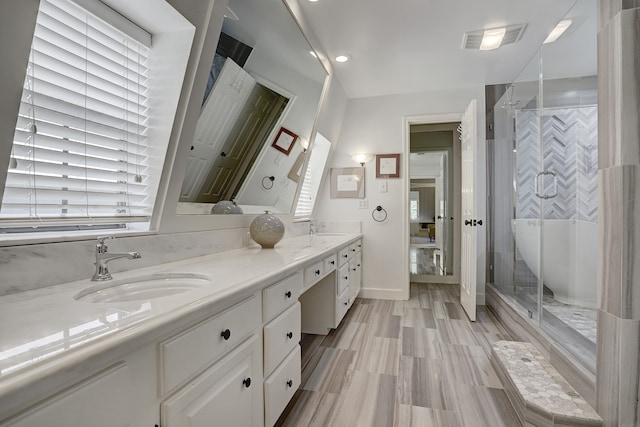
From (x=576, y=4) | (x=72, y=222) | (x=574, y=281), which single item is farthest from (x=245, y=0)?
(x=574, y=281)

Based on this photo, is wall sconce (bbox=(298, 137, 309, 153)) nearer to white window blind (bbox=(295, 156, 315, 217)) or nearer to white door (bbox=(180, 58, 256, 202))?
white window blind (bbox=(295, 156, 315, 217))

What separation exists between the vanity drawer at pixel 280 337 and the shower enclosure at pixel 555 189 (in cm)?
148

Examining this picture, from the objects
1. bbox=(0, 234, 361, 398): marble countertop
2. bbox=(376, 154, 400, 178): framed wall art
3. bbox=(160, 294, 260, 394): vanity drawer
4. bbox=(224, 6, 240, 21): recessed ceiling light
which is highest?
bbox=(224, 6, 240, 21): recessed ceiling light

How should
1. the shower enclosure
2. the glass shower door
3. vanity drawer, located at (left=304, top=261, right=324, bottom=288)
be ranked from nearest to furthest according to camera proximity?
vanity drawer, located at (left=304, top=261, right=324, bottom=288)
the shower enclosure
the glass shower door

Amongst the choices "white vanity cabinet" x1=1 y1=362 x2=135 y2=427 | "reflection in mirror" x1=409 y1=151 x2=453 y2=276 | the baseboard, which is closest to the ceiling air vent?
"reflection in mirror" x1=409 y1=151 x2=453 y2=276

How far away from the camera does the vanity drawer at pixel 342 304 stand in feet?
8.66

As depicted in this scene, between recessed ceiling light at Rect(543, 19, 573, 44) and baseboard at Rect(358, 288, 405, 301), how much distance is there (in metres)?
2.70

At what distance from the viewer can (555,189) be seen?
2.52 m

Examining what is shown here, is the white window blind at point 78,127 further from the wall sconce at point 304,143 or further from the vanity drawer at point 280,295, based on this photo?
the wall sconce at point 304,143

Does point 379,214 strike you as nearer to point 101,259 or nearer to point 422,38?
point 422,38

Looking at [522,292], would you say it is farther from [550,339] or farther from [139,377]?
[139,377]

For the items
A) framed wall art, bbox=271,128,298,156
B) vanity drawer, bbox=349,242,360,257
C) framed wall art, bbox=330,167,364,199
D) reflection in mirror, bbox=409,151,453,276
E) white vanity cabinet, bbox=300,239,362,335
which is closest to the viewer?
framed wall art, bbox=271,128,298,156

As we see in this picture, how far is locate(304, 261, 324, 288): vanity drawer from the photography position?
179 centimetres

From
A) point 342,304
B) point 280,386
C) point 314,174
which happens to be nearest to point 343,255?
point 342,304
